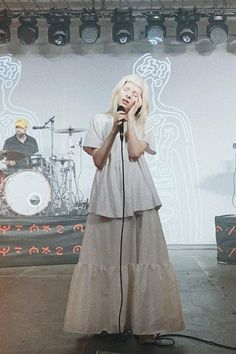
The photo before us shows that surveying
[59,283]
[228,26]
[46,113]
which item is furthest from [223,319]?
[228,26]

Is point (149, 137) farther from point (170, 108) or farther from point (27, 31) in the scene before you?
point (27, 31)

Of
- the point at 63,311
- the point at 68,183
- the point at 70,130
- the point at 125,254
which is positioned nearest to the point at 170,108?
the point at 70,130

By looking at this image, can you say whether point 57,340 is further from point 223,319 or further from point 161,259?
point 223,319

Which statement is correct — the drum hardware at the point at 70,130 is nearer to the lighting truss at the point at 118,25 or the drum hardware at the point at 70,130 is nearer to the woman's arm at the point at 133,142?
the lighting truss at the point at 118,25

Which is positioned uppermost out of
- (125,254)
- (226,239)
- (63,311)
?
(125,254)

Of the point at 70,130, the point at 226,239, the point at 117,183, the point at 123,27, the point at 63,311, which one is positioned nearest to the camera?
the point at 117,183

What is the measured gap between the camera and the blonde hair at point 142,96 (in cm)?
194

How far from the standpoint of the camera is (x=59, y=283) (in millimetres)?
3555

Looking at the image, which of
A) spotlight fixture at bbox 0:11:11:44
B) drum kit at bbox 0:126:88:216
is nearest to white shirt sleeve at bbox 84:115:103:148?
drum kit at bbox 0:126:88:216

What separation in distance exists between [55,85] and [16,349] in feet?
12.4

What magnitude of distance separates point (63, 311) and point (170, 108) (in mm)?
3142

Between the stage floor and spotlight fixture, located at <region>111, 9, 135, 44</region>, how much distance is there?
2.50 meters

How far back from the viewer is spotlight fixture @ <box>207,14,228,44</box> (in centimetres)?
511

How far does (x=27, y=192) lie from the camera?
16.3 feet
